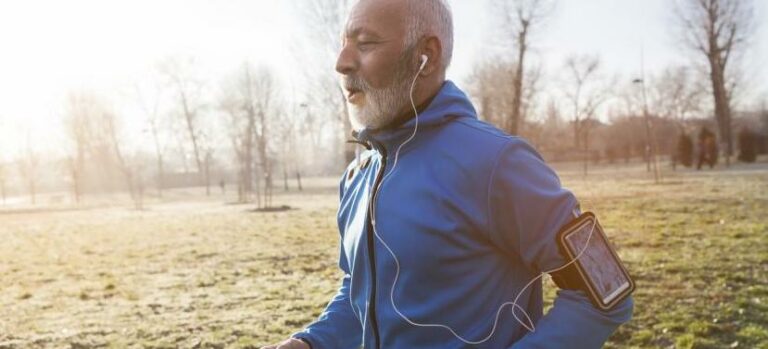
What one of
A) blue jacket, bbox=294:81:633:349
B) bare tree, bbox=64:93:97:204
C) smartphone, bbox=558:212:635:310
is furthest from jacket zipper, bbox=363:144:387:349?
bare tree, bbox=64:93:97:204

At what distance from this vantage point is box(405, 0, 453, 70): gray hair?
166cm

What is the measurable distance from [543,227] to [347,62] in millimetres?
699

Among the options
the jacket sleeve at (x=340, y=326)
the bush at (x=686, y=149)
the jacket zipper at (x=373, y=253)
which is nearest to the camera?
the jacket zipper at (x=373, y=253)

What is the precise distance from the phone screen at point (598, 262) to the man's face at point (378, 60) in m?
0.59

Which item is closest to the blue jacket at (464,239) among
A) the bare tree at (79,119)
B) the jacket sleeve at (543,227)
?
the jacket sleeve at (543,227)

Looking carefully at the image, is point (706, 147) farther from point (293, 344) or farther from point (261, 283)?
point (293, 344)

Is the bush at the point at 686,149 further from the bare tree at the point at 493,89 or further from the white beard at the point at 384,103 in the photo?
the white beard at the point at 384,103

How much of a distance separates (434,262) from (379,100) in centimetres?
49

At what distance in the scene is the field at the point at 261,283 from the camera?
6.28 meters

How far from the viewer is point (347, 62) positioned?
172 centimetres

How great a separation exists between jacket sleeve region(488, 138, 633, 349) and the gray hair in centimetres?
41

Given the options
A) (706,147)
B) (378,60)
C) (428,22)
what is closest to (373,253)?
(378,60)

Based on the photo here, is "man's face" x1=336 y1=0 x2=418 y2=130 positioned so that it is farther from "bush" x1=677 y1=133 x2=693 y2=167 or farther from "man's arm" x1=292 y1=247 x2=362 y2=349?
"bush" x1=677 y1=133 x2=693 y2=167

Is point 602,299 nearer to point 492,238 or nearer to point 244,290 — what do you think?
point 492,238
